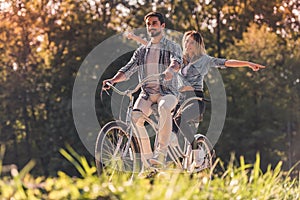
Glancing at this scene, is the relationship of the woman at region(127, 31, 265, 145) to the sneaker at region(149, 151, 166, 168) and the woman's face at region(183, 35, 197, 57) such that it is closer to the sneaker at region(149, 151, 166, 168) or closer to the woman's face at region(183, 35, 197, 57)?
the woman's face at region(183, 35, 197, 57)

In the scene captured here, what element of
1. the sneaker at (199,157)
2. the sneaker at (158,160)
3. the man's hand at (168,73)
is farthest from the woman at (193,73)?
the man's hand at (168,73)

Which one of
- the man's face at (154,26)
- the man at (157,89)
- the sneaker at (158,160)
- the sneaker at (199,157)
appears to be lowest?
the sneaker at (199,157)

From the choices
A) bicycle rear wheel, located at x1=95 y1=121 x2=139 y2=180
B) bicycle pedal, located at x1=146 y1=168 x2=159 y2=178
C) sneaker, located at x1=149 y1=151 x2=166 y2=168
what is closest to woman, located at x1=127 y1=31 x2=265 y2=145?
sneaker, located at x1=149 y1=151 x2=166 y2=168

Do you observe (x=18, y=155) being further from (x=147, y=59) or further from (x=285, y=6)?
(x=147, y=59)

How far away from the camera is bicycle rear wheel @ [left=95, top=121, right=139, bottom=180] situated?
808cm

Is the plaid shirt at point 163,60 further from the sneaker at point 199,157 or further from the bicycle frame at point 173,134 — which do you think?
the sneaker at point 199,157

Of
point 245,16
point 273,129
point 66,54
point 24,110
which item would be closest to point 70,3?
point 66,54

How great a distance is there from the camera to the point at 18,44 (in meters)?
27.7

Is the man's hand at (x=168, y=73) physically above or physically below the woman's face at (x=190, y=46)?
below

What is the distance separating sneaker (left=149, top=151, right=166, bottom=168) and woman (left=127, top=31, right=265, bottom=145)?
51 cm

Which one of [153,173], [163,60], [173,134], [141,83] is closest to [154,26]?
[163,60]

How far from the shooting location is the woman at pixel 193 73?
8844 mm

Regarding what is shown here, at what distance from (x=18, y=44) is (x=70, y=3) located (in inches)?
85.8

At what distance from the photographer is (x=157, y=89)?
8.35 metres
